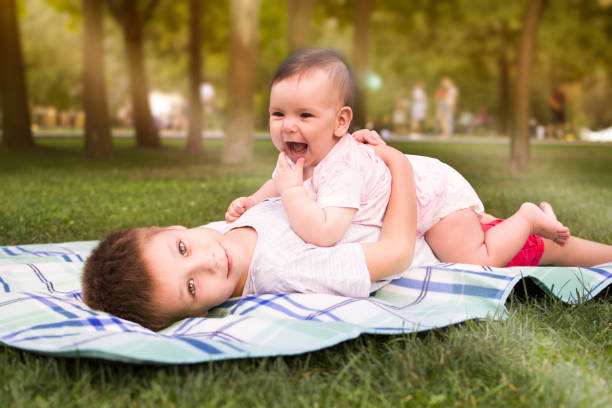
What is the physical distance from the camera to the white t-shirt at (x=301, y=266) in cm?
298

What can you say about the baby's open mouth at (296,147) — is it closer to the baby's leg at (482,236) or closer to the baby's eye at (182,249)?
the baby's eye at (182,249)

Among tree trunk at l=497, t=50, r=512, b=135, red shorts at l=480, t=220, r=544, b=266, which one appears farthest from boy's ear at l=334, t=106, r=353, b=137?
tree trunk at l=497, t=50, r=512, b=135

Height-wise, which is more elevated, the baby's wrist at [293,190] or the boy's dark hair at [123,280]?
the baby's wrist at [293,190]

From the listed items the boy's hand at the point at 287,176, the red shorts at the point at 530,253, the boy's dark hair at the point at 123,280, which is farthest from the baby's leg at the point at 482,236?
the boy's dark hair at the point at 123,280

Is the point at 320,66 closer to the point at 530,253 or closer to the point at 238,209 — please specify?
the point at 238,209

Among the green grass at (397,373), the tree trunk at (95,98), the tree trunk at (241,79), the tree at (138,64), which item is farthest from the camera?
the tree at (138,64)

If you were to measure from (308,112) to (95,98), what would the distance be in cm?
1132

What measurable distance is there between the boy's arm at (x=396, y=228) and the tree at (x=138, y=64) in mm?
16907

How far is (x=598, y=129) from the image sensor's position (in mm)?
45062

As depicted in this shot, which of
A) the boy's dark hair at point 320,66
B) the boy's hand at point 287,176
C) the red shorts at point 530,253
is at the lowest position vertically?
the red shorts at point 530,253

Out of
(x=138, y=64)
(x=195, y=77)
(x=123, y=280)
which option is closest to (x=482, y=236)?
(x=123, y=280)

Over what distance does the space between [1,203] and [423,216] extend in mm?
4689

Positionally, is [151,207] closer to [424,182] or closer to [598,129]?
[424,182]

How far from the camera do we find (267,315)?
2816 millimetres
